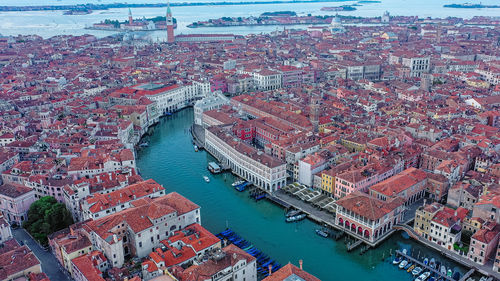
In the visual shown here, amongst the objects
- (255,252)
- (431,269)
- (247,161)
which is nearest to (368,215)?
(431,269)

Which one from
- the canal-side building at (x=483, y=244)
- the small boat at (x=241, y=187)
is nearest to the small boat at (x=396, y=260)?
the canal-side building at (x=483, y=244)

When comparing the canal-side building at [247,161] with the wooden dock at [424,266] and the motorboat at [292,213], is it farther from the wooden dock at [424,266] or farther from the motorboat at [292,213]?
the wooden dock at [424,266]

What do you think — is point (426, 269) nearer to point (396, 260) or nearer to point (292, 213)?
point (396, 260)

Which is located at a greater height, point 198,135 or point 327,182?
point 327,182

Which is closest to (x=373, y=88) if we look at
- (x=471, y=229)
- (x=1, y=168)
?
(x=471, y=229)

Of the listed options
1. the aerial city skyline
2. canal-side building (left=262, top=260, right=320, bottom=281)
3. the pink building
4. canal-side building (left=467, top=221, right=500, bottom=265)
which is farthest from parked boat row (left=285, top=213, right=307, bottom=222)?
the pink building
